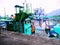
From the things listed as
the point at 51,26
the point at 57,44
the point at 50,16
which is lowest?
the point at 57,44

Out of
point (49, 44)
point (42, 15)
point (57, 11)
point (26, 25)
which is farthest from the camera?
point (26, 25)

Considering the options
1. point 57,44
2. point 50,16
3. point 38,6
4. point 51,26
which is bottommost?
point 57,44

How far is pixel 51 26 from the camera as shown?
5.61m

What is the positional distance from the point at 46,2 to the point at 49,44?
2.03 meters

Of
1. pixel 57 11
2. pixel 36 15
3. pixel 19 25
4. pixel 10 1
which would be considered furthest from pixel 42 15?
pixel 10 1

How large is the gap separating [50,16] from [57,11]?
307 millimetres

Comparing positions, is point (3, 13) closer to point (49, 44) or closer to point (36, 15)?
point (36, 15)

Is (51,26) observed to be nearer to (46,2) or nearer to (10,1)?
(46,2)

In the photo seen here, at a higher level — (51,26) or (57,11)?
(57,11)

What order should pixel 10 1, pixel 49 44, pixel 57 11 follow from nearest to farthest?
pixel 49 44 < pixel 57 11 < pixel 10 1

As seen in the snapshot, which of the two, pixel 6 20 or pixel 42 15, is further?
pixel 6 20

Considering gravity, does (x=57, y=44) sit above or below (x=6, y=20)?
below

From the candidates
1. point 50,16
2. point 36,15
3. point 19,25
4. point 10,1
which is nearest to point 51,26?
point 50,16

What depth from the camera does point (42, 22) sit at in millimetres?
Result: 5758
